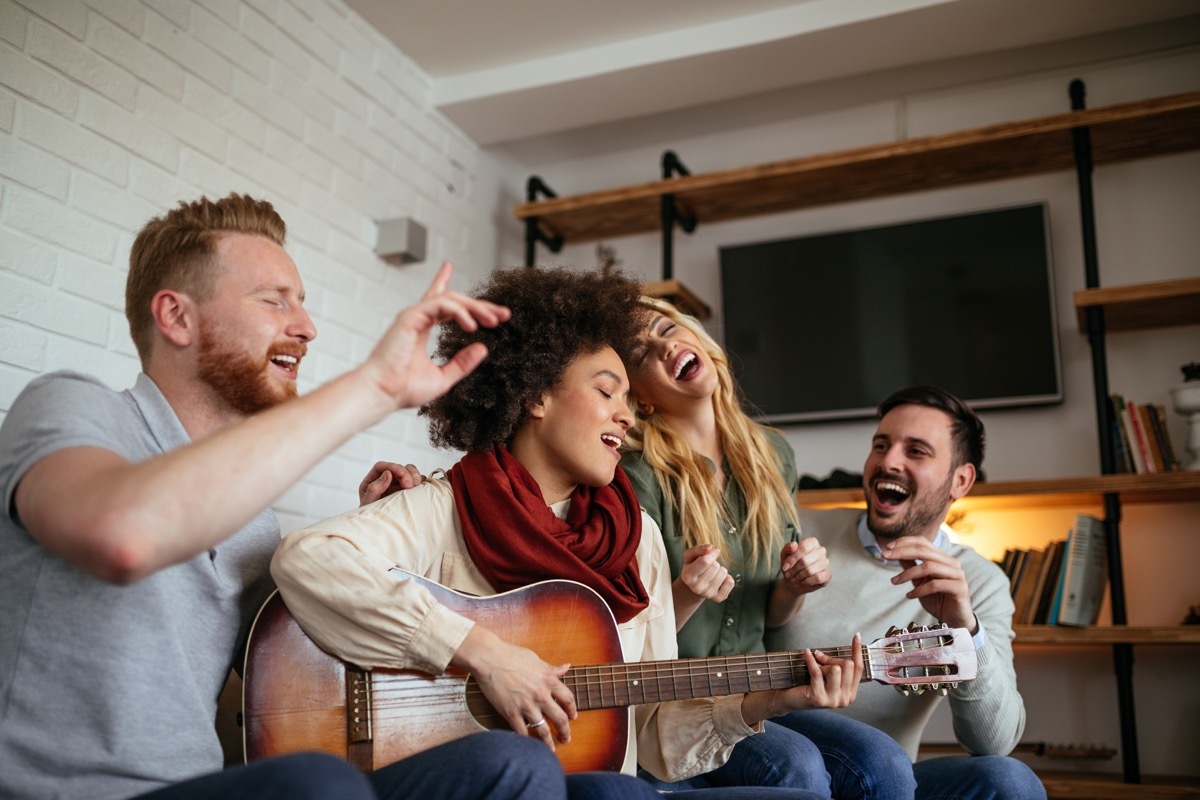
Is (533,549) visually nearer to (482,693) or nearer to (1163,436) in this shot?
(482,693)

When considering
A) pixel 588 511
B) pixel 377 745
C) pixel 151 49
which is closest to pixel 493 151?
pixel 151 49

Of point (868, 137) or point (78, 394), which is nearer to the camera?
point (78, 394)

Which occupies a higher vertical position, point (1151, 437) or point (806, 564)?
point (1151, 437)

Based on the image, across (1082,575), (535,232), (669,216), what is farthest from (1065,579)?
(535,232)

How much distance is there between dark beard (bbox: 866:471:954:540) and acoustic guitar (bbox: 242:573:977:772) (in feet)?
2.10

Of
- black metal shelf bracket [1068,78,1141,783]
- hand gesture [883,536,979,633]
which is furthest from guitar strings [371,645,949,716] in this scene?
black metal shelf bracket [1068,78,1141,783]

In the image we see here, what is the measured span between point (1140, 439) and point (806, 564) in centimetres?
180

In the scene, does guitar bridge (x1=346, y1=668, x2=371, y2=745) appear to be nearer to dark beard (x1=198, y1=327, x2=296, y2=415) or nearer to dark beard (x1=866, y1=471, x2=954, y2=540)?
dark beard (x1=198, y1=327, x2=296, y2=415)

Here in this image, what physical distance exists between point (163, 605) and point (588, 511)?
2.30 ft

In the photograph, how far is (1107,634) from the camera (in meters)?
3.03

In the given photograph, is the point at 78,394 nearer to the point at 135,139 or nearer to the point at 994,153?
the point at 135,139

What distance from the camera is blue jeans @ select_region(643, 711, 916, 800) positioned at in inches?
70.7

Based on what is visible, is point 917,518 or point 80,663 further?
point 917,518

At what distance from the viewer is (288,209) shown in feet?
10.1
